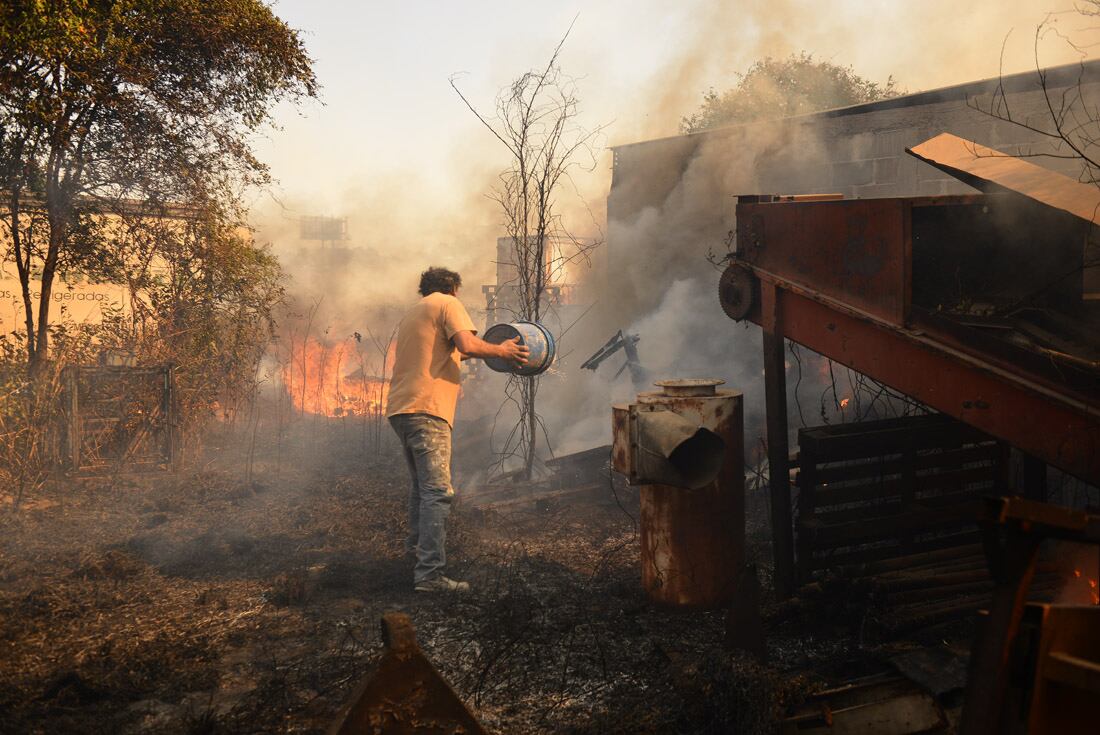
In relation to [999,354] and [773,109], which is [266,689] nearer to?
[999,354]

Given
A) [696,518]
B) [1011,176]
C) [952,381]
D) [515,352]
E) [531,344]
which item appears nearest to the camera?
[952,381]

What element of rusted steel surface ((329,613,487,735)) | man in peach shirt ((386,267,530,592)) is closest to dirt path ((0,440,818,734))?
man in peach shirt ((386,267,530,592))

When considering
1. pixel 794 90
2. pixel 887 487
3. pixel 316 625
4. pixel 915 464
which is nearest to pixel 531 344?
pixel 316 625

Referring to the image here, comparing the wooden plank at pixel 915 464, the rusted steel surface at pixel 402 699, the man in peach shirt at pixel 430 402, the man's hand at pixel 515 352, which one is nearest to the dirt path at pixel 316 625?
the man in peach shirt at pixel 430 402

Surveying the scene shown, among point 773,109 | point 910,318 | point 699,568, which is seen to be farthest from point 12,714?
point 773,109

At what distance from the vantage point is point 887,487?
4727 mm

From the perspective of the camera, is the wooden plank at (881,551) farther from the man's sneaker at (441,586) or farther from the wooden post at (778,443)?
the man's sneaker at (441,586)

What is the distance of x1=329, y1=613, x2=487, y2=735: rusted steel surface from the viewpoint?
7.42 feet

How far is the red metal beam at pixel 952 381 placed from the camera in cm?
318

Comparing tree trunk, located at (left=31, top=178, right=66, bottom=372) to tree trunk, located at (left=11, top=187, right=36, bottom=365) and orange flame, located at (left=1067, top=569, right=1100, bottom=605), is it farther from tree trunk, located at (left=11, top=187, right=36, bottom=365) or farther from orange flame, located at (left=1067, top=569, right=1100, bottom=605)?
orange flame, located at (left=1067, top=569, right=1100, bottom=605)

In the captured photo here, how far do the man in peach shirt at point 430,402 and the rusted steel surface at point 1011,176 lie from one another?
9.31 feet

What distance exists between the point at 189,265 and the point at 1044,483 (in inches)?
374

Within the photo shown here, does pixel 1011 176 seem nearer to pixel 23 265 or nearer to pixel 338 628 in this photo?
pixel 338 628

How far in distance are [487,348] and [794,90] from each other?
27715 mm
